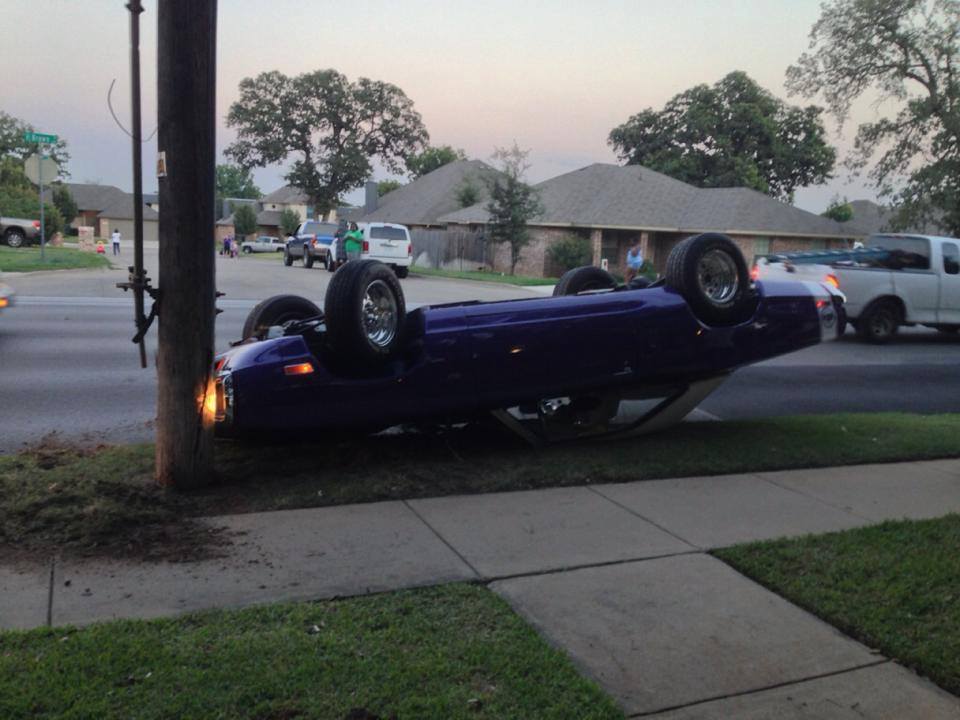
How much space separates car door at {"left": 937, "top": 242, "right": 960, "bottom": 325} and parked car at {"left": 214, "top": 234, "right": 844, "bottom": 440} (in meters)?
10.1

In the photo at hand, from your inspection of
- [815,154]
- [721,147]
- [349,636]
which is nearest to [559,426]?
[349,636]

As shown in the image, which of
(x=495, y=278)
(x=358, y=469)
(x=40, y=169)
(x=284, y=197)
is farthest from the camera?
(x=284, y=197)

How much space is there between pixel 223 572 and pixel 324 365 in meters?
1.87

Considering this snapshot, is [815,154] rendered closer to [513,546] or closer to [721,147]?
[721,147]

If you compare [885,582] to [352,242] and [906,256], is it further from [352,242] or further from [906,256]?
[352,242]

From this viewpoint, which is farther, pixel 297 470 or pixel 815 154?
pixel 815 154

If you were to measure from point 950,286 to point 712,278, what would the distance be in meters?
11.4

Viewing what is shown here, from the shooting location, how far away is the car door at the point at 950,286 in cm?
1642

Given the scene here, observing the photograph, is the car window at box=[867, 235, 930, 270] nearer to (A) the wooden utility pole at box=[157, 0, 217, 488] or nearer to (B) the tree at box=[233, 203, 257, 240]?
(A) the wooden utility pole at box=[157, 0, 217, 488]

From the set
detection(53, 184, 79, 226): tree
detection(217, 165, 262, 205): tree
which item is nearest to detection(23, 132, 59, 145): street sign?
detection(53, 184, 79, 226): tree

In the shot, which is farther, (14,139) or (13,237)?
(14,139)

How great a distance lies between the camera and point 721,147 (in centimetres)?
5956

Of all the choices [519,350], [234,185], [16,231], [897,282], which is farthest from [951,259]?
[234,185]

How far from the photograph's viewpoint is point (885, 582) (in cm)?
459
